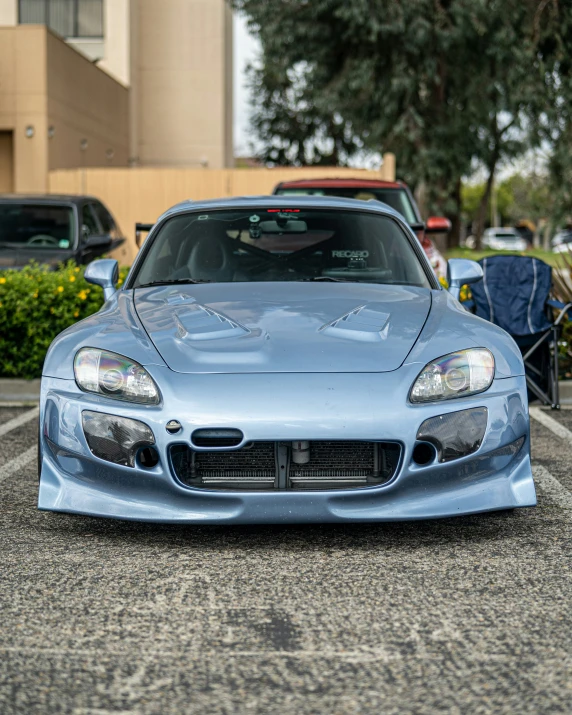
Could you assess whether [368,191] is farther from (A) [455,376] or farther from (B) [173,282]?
(A) [455,376]

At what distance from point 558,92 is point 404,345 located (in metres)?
21.5

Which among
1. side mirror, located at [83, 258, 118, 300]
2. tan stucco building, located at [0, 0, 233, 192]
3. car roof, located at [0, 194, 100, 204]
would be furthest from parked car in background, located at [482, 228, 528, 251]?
side mirror, located at [83, 258, 118, 300]

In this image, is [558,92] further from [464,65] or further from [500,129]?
[500,129]

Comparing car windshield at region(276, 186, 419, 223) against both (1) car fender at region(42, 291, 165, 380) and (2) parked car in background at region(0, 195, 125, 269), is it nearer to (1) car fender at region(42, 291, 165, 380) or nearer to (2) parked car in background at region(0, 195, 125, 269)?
(2) parked car in background at region(0, 195, 125, 269)

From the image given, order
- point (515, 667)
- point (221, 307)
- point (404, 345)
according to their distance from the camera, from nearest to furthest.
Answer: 1. point (515, 667)
2. point (404, 345)
3. point (221, 307)

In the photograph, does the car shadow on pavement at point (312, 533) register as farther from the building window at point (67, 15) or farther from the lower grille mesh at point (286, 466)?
the building window at point (67, 15)

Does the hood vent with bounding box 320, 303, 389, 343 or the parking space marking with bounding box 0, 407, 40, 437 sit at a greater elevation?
the hood vent with bounding box 320, 303, 389, 343

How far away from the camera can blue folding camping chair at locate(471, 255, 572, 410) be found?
8.02 m

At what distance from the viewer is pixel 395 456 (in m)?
4.33

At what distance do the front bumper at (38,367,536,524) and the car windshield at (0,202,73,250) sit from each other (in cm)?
826

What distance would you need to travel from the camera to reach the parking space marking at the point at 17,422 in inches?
292

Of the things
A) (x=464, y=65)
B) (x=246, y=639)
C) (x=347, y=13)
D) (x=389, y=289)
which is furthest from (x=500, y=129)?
(x=246, y=639)

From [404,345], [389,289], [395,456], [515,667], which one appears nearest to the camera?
[515,667]

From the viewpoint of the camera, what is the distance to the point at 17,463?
6293mm
